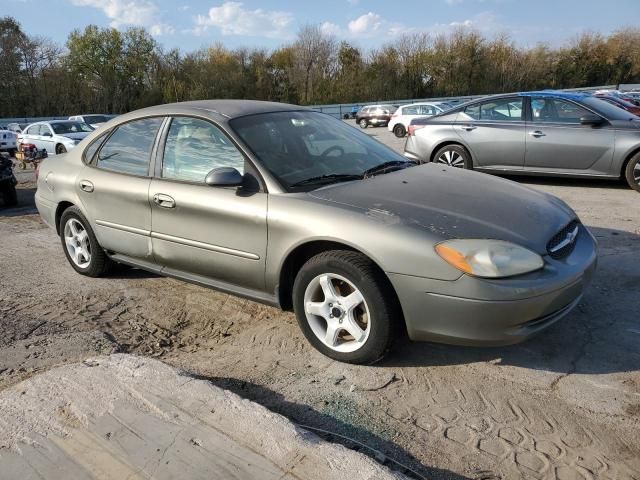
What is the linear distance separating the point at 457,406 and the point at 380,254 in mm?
896

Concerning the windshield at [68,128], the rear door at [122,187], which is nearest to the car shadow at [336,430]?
the rear door at [122,187]

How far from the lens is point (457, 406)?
2768 mm

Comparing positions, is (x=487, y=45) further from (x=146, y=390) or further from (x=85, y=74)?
(x=146, y=390)

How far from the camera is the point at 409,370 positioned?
3.14 meters

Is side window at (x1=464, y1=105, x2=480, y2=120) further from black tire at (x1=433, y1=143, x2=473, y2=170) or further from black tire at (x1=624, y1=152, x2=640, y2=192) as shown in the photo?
black tire at (x1=624, y1=152, x2=640, y2=192)

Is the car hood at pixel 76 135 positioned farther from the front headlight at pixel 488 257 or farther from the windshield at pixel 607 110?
the front headlight at pixel 488 257

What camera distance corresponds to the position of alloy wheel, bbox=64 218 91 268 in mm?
4957

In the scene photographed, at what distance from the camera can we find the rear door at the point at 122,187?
417 cm

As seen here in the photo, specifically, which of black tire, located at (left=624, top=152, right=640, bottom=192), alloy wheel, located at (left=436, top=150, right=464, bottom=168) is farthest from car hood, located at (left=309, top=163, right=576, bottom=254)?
alloy wheel, located at (left=436, top=150, right=464, bottom=168)

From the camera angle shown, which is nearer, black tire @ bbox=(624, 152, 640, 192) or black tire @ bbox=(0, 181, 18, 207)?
black tire @ bbox=(624, 152, 640, 192)

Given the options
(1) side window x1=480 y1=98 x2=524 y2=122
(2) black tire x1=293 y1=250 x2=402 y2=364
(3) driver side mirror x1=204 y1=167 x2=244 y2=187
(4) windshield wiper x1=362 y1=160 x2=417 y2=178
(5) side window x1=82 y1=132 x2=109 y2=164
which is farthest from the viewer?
(1) side window x1=480 y1=98 x2=524 y2=122

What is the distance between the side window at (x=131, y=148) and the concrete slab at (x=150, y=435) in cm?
181

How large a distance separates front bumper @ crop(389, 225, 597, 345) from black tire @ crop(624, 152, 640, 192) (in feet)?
18.4

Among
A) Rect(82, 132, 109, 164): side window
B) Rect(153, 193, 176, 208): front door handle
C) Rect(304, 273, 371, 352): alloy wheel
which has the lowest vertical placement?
Rect(304, 273, 371, 352): alloy wheel
